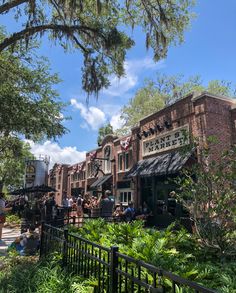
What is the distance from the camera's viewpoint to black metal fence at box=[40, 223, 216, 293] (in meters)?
2.81

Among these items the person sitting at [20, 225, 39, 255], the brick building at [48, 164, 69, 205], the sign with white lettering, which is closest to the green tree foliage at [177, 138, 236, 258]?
the person sitting at [20, 225, 39, 255]

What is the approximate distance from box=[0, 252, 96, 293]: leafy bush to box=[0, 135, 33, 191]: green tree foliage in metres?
14.6

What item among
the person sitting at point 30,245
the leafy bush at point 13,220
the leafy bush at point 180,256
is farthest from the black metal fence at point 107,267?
the leafy bush at point 13,220

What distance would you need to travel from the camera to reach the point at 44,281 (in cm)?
467

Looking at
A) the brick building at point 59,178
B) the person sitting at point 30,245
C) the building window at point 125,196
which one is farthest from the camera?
the brick building at point 59,178

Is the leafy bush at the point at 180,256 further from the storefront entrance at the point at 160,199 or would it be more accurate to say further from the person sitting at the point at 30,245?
the storefront entrance at the point at 160,199

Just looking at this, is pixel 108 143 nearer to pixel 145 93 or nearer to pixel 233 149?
pixel 145 93

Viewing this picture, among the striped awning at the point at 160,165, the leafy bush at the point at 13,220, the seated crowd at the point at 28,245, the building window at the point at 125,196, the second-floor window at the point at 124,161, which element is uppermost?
the second-floor window at the point at 124,161

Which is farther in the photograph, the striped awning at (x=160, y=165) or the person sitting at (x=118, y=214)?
the striped awning at (x=160, y=165)

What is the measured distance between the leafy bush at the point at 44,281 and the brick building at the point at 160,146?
13.9ft

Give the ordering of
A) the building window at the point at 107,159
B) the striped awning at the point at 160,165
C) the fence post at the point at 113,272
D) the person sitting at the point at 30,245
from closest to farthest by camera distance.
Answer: the fence post at the point at 113,272, the person sitting at the point at 30,245, the striped awning at the point at 160,165, the building window at the point at 107,159

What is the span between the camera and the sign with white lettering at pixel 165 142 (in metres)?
15.4

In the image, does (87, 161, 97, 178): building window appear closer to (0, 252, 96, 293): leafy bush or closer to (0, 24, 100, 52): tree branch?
(0, 24, 100, 52): tree branch

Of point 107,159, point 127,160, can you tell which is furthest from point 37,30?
point 107,159
